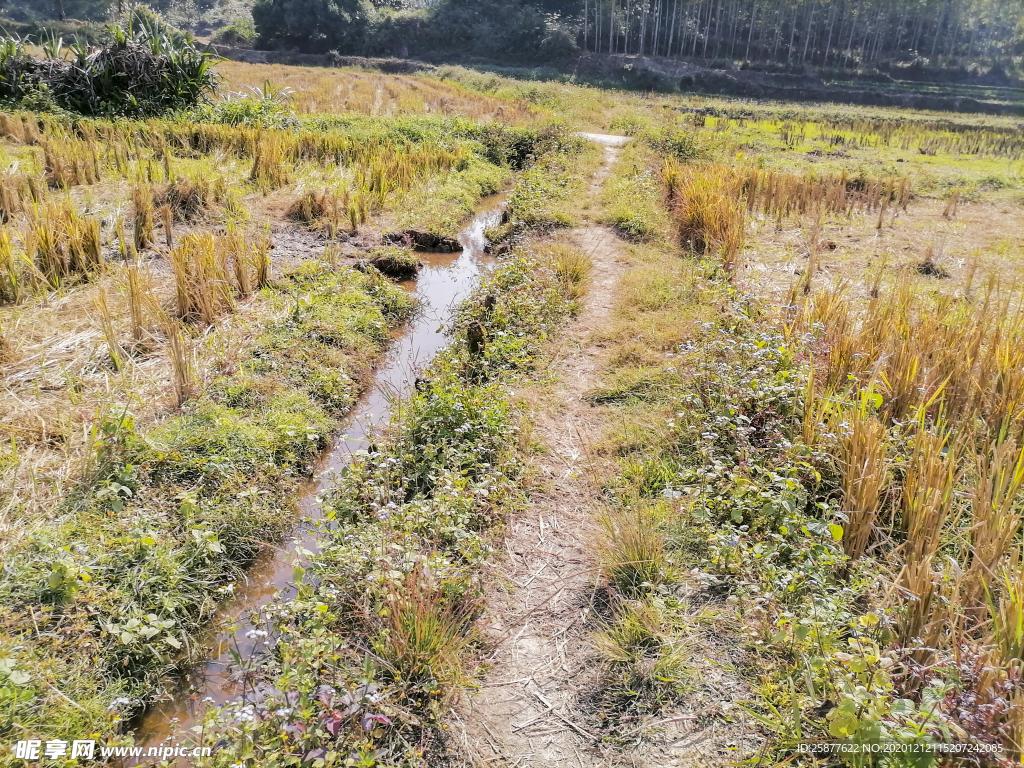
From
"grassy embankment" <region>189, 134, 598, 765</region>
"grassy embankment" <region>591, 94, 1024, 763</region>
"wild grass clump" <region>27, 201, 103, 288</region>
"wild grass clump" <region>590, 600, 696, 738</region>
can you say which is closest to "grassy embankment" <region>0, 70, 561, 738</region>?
"wild grass clump" <region>27, 201, 103, 288</region>

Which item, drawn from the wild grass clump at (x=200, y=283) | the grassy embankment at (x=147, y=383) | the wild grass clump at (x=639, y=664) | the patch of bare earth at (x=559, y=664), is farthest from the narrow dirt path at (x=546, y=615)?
the wild grass clump at (x=200, y=283)

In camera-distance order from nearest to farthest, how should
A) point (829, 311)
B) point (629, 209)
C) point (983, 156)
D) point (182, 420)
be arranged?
point (182, 420) < point (829, 311) < point (629, 209) < point (983, 156)

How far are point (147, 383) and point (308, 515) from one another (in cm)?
175

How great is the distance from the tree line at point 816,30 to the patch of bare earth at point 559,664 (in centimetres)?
5231

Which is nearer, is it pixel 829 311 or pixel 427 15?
pixel 829 311

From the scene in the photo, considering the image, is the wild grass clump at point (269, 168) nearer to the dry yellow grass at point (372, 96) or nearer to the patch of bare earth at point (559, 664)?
the dry yellow grass at point (372, 96)

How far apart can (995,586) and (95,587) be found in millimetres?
4160

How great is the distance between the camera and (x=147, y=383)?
4.55 m

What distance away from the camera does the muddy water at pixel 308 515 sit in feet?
9.16

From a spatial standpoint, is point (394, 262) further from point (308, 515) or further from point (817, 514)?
point (817, 514)

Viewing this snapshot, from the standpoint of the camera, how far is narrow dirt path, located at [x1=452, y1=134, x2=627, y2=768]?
2.55 m

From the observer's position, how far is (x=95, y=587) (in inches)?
116

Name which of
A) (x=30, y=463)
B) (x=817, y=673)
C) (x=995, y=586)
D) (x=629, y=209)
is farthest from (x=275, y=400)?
(x=629, y=209)

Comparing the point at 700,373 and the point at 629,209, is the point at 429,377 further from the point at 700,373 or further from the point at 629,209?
the point at 629,209
